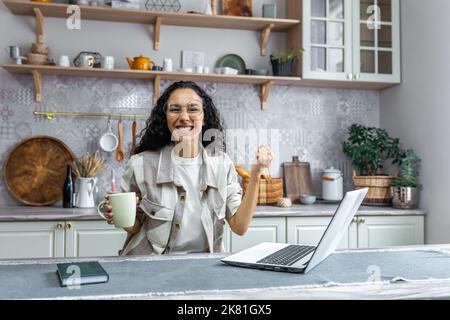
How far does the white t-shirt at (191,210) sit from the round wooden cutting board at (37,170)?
59.3 inches

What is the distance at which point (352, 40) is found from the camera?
10.7 feet

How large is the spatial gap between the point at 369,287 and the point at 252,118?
96.2 inches

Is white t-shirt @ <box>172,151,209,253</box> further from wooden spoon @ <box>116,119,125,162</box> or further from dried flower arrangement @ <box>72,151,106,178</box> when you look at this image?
wooden spoon @ <box>116,119,125,162</box>

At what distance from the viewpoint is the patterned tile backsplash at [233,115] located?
311cm

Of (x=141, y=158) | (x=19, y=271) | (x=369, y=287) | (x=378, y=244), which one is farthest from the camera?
(x=378, y=244)

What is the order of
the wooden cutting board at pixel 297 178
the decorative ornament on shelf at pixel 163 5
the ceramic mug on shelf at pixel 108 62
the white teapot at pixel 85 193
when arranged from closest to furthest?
the white teapot at pixel 85 193 < the ceramic mug on shelf at pixel 108 62 < the decorative ornament on shelf at pixel 163 5 < the wooden cutting board at pixel 297 178

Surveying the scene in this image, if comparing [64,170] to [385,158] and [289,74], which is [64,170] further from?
[385,158]

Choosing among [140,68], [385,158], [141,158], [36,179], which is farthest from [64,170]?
[385,158]

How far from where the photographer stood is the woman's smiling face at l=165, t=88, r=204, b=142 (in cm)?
184

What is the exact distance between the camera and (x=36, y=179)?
10.0ft

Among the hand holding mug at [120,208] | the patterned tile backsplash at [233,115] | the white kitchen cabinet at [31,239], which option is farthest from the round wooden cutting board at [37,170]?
the hand holding mug at [120,208]

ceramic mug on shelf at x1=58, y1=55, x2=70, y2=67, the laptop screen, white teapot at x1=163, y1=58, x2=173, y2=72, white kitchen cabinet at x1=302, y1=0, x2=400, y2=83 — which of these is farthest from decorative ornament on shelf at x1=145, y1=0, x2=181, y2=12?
the laptop screen

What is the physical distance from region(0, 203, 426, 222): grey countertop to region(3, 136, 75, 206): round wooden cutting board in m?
0.12

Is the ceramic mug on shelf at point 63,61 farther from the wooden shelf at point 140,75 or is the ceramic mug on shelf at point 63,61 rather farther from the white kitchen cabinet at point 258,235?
the white kitchen cabinet at point 258,235
